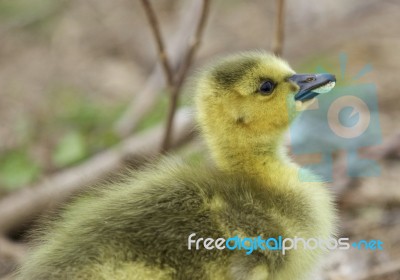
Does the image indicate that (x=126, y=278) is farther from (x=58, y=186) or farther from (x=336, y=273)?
(x=58, y=186)

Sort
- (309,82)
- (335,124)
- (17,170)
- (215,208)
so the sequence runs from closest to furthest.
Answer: (215,208) < (309,82) < (335,124) < (17,170)

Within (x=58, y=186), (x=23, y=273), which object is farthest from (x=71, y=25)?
(x=23, y=273)

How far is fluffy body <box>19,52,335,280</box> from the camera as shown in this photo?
1571mm

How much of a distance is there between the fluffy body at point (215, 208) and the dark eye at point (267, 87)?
1 centimetres

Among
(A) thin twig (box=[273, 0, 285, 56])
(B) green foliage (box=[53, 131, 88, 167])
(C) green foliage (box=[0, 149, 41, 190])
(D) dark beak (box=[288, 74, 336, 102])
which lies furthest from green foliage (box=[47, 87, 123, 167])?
(D) dark beak (box=[288, 74, 336, 102])

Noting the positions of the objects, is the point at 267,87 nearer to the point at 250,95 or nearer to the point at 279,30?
the point at 250,95

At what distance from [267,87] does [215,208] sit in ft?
1.17

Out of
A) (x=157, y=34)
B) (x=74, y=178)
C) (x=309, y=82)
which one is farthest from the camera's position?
(x=74, y=178)

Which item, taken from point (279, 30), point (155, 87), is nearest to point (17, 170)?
point (155, 87)

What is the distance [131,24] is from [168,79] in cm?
226

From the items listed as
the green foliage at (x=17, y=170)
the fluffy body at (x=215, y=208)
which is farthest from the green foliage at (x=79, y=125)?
the fluffy body at (x=215, y=208)

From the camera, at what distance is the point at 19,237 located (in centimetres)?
287

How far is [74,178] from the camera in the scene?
2992 mm

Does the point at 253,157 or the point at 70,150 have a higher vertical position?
the point at 70,150
